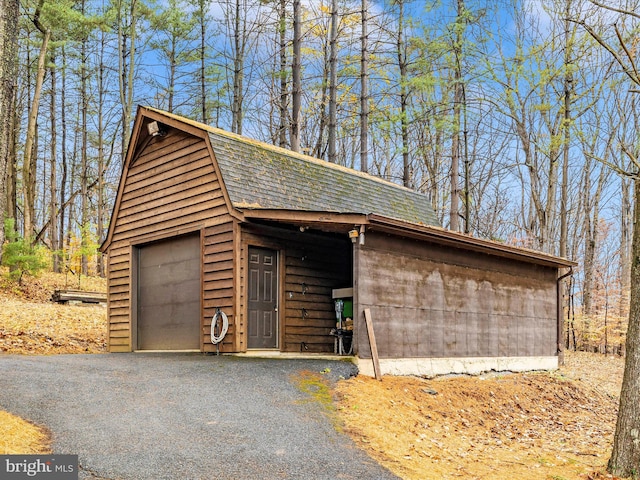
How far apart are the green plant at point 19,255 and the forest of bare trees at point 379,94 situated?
2189 mm

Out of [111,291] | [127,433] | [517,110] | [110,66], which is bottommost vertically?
[127,433]

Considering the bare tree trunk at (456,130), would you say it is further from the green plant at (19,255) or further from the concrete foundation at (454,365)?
the green plant at (19,255)

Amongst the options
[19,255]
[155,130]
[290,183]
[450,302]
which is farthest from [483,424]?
[19,255]

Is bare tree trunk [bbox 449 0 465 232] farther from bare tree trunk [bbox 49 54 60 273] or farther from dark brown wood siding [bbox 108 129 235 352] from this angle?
bare tree trunk [bbox 49 54 60 273]

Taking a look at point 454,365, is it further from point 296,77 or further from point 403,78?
point 403,78

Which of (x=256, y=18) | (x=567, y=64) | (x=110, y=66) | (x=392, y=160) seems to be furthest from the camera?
(x=392, y=160)

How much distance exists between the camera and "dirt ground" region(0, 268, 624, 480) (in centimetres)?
708

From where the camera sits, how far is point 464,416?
10.3 metres

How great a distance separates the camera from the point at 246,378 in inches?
367

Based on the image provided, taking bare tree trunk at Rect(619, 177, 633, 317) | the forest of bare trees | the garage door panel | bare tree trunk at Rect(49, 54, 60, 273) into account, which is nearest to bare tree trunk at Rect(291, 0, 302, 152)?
the forest of bare trees

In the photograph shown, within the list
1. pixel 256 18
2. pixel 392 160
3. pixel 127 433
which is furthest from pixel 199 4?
pixel 127 433

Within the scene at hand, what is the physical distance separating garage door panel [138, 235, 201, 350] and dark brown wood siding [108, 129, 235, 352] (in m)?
0.24

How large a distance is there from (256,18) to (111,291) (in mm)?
14879

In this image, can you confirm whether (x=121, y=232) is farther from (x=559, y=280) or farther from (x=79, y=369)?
(x=559, y=280)
